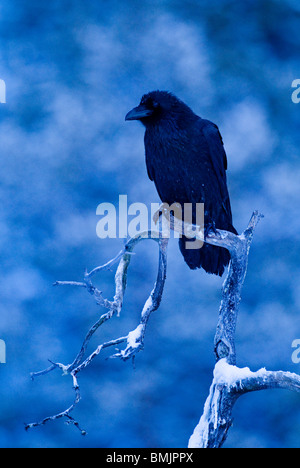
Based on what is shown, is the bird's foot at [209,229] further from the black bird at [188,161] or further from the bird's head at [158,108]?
Answer: the bird's head at [158,108]

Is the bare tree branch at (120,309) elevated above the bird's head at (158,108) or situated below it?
below

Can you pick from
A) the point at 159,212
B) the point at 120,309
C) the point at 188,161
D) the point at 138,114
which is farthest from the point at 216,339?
the point at 138,114

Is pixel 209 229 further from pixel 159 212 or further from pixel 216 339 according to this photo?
pixel 216 339

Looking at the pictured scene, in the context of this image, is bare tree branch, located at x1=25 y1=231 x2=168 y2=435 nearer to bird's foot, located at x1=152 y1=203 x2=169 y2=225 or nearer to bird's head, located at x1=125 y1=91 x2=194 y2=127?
bird's foot, located at x1=152 y1=203 x2=169 y2=225

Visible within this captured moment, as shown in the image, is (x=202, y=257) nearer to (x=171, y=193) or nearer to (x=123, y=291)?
(x=171, y=193)

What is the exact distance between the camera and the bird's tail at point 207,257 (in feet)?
17.7

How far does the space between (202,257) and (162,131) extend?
139 centimetres

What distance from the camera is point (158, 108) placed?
17.6ft

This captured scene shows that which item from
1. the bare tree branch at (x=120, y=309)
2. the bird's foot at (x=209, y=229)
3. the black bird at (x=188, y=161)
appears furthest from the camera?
the black bird at (x=188, y=161)

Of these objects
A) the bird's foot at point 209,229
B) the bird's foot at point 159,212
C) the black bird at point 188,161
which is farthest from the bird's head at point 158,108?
the bird's foot at point 209,229

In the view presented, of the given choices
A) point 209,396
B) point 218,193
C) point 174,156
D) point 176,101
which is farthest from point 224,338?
point 176,101

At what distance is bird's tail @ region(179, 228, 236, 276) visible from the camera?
540 cm

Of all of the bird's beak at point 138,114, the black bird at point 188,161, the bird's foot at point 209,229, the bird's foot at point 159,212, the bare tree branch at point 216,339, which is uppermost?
the bird's beak at point 138,114
